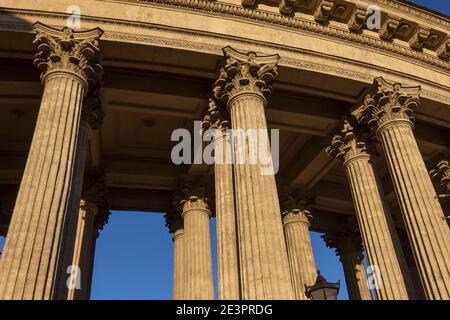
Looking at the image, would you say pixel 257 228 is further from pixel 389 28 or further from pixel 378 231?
pixel 389 28

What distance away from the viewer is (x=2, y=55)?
1977cm

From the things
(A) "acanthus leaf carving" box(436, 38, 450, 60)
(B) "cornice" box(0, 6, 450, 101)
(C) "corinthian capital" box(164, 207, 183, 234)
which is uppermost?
(A) "acanthus leaf carving" box(436, 38, 450, 60)

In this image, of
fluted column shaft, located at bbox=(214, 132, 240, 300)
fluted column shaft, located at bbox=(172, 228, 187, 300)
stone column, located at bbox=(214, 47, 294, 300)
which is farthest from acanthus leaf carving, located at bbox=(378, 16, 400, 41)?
fluted column shaft, located at bbox=(172, 228, 187, 300)

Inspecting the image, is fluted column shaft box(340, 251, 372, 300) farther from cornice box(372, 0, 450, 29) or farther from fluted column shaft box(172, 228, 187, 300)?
cornice box(372, 0, 450, 29)

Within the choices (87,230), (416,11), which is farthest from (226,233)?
(416,11)

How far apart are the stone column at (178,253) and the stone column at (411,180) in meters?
11.4

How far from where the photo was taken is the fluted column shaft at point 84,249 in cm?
2338

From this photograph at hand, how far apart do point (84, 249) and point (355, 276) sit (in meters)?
16.4

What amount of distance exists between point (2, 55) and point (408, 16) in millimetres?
19106

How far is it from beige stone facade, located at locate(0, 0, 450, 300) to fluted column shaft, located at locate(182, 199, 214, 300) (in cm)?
9

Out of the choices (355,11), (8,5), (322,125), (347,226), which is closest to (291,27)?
(355,11)

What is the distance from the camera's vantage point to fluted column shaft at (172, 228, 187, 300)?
81.6 feet

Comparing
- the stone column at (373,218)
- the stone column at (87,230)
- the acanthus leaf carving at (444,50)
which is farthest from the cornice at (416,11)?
the stone column at (87,230)
